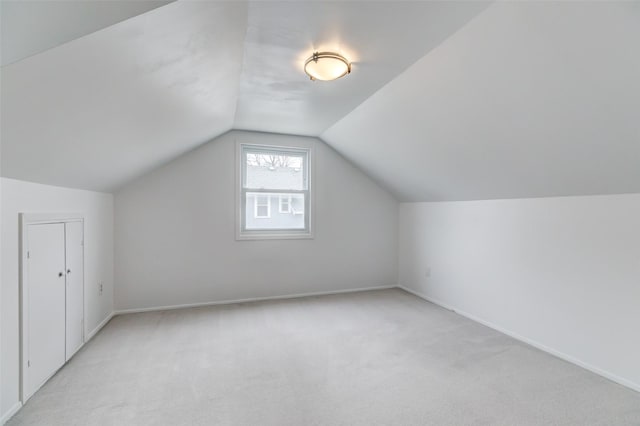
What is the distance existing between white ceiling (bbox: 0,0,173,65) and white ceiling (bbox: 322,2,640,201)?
5.98 ft

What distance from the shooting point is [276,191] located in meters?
4.38

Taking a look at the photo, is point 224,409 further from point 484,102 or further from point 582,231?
point 582,231

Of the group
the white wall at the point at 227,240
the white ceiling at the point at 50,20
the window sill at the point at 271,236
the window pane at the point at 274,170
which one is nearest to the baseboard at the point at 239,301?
the white wall at the point at 227,240

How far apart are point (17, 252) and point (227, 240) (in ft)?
7.53

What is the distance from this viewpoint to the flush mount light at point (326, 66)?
6.83 feet

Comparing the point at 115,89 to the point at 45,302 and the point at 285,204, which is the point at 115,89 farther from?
the point at 285,204

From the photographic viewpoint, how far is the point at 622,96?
5.26 feet

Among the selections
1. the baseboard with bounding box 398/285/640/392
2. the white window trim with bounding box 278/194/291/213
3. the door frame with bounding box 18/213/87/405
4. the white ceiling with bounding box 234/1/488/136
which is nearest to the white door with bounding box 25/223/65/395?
the door frame with bounding box 18/213/87/405

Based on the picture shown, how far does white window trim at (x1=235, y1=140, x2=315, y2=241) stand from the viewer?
161 inches

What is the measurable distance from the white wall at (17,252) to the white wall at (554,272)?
4086 mm

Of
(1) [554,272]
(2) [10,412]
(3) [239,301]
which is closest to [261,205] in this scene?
(3) [239,301]

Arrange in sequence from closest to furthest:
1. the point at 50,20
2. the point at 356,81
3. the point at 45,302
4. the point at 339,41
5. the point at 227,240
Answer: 1. the point at 50,20
2. the point at 339,41
3. the point at 45,302
4. the point at 356,81
5. the point at 227,240

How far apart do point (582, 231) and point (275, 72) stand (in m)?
2.90

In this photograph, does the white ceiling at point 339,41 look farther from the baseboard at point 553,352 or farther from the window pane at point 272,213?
the baseboard at point 553,352
